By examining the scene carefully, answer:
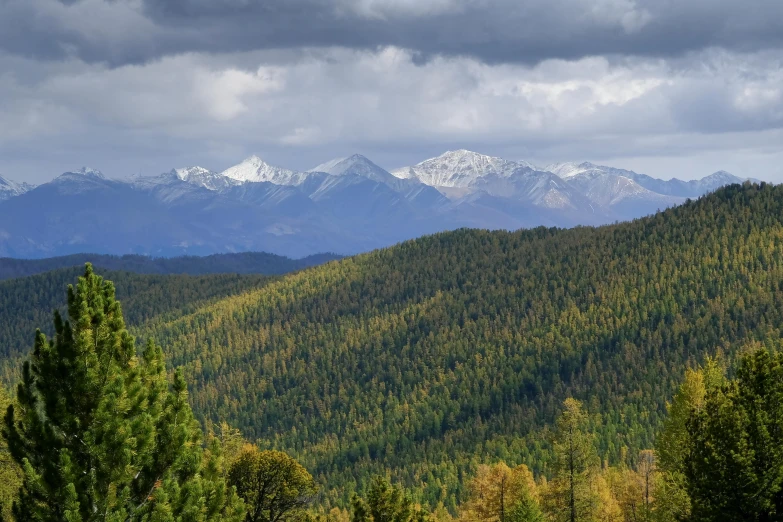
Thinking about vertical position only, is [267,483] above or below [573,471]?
above

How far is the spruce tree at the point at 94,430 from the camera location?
29.7 m

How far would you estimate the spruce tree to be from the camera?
29656 mm

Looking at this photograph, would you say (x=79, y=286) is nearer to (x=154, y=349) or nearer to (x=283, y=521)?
(x=154, y=349)

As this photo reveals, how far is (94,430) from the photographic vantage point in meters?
29.7

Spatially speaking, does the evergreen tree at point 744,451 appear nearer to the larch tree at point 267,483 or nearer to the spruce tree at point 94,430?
the spruce tree at point 94,430

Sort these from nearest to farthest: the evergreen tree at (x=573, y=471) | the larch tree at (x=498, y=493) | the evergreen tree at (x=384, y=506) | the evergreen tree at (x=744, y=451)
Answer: the evergreen tree at (x=744, y=451) < the evergreen tree at (x=384, y=506) < the evergreen tree at (x=573, y=471) < the larch tree at (x=498, y=493)

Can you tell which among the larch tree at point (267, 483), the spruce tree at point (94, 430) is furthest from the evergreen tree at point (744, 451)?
the larch tree at point (267, 483)

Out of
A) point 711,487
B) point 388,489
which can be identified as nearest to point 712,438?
point 711,487

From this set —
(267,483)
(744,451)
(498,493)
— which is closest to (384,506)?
(267,483)

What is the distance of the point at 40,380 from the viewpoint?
30.7 meters

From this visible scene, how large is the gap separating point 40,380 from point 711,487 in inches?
1249

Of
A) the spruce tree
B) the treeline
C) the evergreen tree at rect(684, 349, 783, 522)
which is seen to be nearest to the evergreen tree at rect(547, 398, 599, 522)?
the treeline

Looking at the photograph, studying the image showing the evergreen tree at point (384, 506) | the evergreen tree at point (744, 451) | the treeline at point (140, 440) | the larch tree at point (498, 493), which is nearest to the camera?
the treeline at point (140, 440)

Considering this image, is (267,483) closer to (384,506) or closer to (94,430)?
(384,506)
